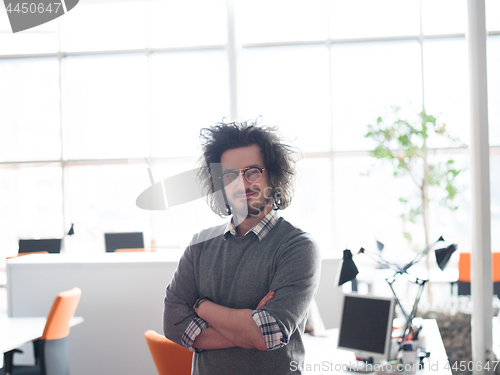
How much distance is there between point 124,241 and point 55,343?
1779 mm

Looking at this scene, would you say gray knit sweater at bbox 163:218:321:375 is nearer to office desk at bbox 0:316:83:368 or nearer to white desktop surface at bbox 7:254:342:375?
white desktop surface at bbox 7:254:342:375

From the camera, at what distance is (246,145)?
1424mm

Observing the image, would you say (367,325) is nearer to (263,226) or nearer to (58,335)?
(263,226)

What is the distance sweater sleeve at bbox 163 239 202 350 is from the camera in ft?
4.47

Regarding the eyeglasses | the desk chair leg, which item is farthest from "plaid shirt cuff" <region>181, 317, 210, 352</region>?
the desk chair leg

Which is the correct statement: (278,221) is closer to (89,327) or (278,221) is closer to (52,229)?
(89,327)

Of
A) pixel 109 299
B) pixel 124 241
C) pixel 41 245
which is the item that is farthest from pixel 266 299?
pixel 124 241

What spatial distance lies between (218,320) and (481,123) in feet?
6.75

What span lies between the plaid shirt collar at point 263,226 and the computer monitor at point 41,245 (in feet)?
8.19

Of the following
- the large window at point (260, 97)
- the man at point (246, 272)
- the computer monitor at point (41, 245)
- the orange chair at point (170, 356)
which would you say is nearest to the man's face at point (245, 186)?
the man at point (246, 272)

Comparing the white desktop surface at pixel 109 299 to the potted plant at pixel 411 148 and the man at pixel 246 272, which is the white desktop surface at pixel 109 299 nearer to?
the man at pixel 246 272

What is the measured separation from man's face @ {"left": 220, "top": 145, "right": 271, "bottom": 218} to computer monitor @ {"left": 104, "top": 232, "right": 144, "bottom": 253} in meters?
2.89

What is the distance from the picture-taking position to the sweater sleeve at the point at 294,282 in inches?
48.3

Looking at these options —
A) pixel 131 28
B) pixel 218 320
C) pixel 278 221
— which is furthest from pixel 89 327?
pixel 131 28
